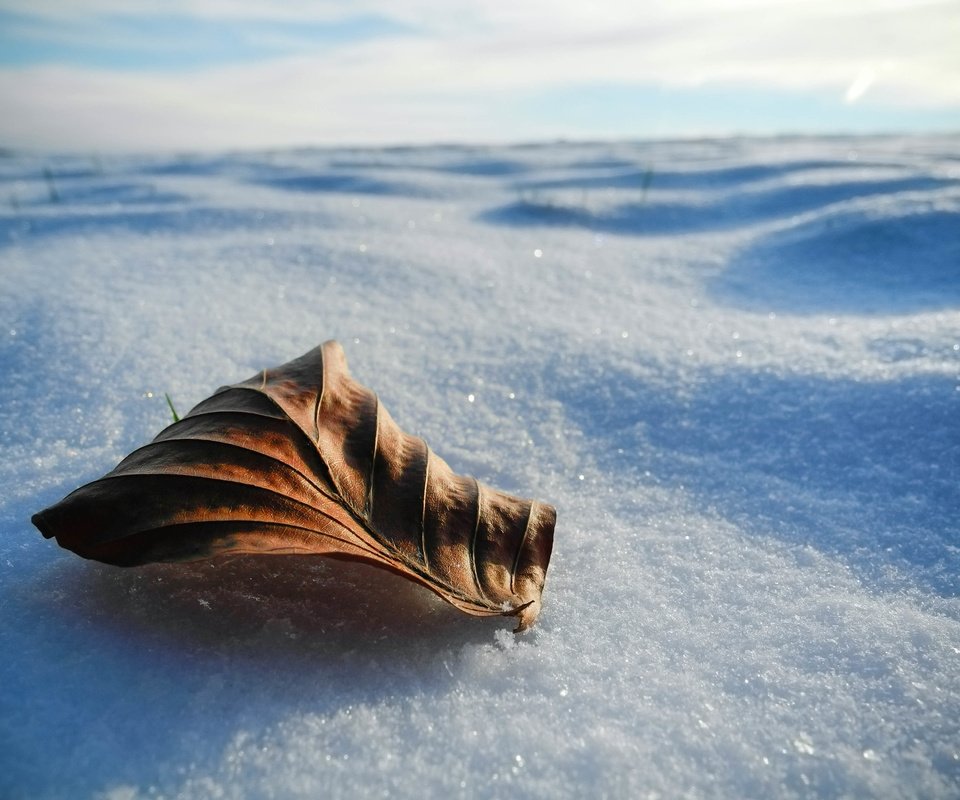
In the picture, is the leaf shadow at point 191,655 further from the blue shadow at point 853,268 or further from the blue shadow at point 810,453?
the blue shadow at point 853,268

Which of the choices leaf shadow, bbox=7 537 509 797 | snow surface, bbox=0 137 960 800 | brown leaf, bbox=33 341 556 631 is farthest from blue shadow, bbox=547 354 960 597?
leaf shadow, bbox=7 537 509 797

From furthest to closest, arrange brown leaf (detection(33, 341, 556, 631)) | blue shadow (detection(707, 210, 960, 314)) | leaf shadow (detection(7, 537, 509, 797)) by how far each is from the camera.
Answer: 1. blue shadow (detection(707, 210, 960, 314))
2. brown leaf (detection(33, 341, 556, 631))
3. leaf shadow (detection(7, 537, 509, 797))

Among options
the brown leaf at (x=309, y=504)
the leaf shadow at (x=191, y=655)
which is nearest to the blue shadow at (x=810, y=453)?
the brown leaf at (x=309, y=504)

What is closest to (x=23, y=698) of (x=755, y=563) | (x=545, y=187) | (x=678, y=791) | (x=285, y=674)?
(x=285, y=674)

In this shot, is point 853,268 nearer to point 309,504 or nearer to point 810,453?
point 810,453

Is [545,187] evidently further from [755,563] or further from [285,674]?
[285,674]

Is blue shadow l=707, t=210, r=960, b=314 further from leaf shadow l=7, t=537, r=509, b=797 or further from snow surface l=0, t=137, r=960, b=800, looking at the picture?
leaf shadow l=7, t=537, r=509, b=797

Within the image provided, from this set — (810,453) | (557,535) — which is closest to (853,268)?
(810,453)
